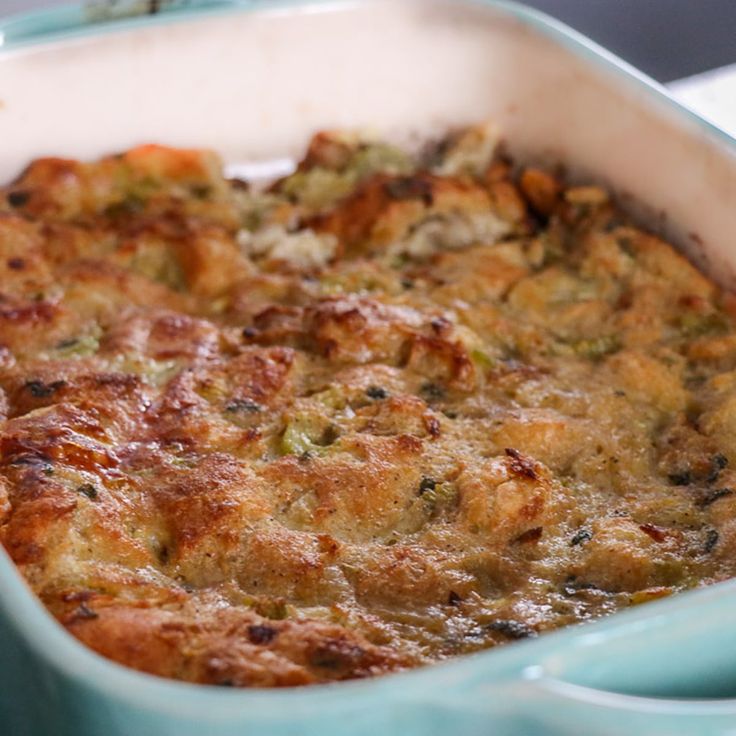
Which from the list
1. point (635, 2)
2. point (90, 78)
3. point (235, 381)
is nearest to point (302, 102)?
point (90, 78)

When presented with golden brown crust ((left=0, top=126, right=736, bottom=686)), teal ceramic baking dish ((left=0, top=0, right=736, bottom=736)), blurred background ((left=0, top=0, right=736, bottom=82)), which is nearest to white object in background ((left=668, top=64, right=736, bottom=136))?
teal ceramic baking dish ((left=0, top=0, right=736, bottom=736))

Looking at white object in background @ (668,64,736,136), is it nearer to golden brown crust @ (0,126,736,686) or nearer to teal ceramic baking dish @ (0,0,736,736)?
teal ceramic baking dish @ (0,0,736,736)

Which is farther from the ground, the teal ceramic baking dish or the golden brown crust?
the teal ceramic baking dish

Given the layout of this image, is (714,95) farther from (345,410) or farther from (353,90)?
(345,410)

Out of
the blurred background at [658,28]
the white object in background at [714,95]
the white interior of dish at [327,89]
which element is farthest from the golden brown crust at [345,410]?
the blurred background at [658,28]

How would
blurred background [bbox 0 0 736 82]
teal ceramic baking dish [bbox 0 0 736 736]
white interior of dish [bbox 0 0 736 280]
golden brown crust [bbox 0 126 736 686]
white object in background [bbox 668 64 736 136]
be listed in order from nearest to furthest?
golden brown crust [bbox 0 126 736 686]
teal ceramic baking dish [bbox 0 0 736 736]
white interior of dish [bbox 0 0 736 280]
white object in background [bbox 668 64 736 136]
blurred background [bbox 0 0 736 82]

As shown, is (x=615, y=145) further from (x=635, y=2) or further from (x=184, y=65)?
(x=635, y=2)

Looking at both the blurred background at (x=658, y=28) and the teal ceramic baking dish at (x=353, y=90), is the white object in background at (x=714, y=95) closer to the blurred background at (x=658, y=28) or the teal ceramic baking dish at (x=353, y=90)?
the teal ceramic baking dish at (x=353, y=90)
